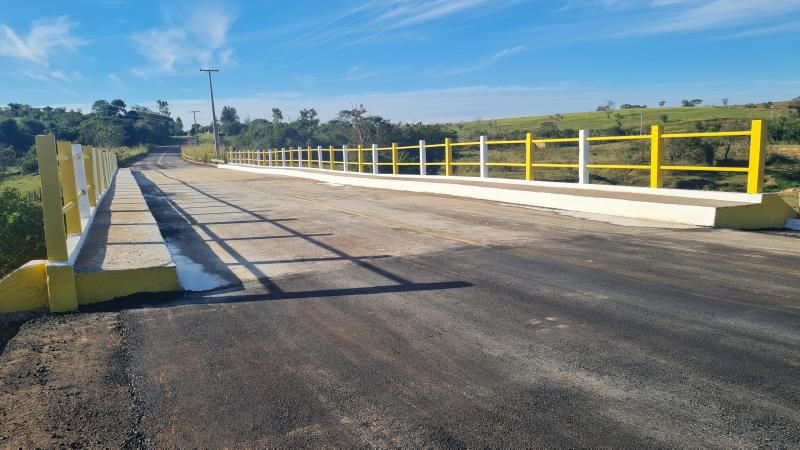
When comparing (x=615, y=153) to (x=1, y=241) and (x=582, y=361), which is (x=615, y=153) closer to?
(x=1, y=241)

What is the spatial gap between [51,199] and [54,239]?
398 mm

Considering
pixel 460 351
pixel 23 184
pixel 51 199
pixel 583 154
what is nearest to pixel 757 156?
pixel 583 154

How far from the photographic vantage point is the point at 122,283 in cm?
576

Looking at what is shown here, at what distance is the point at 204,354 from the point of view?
167 inches

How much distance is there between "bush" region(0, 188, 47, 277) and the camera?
14656 mm

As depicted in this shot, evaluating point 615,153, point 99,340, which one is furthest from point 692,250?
point 615,153

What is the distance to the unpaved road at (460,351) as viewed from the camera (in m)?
3.07

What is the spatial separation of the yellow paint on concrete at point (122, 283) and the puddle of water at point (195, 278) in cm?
31

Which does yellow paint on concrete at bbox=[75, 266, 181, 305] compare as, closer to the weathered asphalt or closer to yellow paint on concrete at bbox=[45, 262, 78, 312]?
yellow paint on concrete at bbox=[45, 262, 78, 312]

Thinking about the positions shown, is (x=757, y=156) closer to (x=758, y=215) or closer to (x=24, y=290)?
(x=758, y=215)

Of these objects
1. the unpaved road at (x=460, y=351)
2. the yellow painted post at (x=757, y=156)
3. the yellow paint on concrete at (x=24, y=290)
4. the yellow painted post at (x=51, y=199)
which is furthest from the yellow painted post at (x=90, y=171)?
the yellow painted post at (x=757, y=156)

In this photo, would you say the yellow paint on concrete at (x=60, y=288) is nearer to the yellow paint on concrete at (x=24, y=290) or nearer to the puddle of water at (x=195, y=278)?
the yellow paint on concrete at (x=24, y=290)

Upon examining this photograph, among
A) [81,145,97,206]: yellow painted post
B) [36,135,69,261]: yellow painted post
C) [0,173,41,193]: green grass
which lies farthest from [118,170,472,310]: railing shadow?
[0,173,41,193]: green grass

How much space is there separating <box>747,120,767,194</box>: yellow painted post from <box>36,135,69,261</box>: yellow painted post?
990cm
